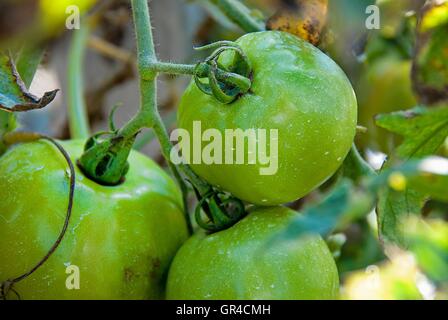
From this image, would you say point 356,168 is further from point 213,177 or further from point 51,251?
point 51,251

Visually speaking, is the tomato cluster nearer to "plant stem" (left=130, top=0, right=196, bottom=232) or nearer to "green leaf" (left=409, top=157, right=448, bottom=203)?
"plant stem" (left=130, top=0, right=196, bottom=232)

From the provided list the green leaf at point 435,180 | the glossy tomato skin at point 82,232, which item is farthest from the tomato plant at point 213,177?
the green leaf at point 435,180

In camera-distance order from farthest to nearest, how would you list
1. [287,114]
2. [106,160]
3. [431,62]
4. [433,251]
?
1. [431,62]
2. [106,160]
3. [287,114]
4. [433,251]

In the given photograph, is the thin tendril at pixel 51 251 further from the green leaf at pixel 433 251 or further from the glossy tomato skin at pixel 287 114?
the green leaf at pixel 433 251

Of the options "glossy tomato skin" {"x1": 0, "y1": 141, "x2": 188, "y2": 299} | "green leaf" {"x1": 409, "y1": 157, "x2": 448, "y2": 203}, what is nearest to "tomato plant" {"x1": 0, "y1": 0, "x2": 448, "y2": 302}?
"glossy tomato skin" {"x1": 0, "y1": 141, "x2": 188, "y2": 299}

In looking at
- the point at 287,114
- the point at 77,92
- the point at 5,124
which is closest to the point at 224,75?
the point at 287,114

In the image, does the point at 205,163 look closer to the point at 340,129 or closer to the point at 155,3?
the point at 340,129

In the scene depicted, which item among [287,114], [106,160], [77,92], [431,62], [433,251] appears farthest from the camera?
[77,92]
